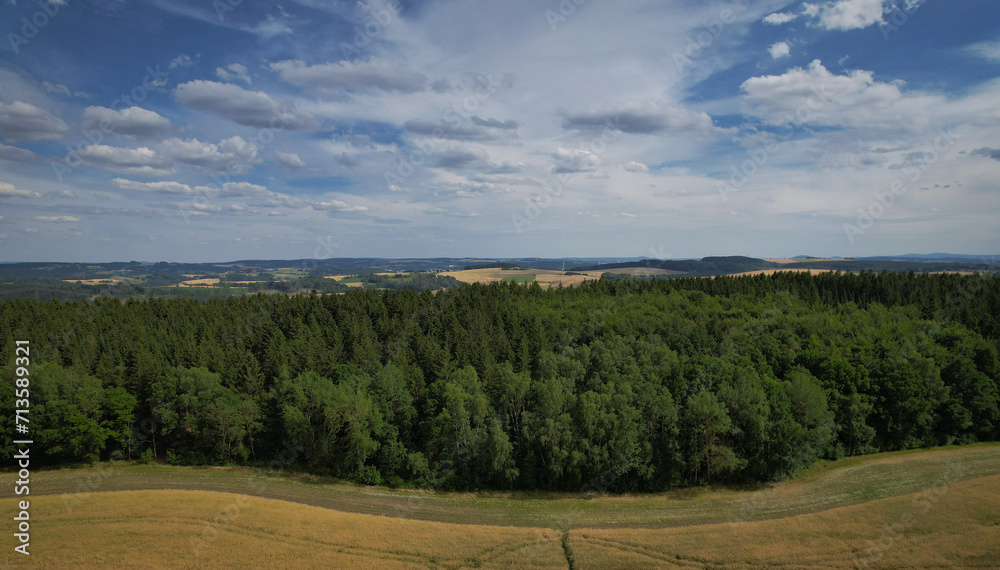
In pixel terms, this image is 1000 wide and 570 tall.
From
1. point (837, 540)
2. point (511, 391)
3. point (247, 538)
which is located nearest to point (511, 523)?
point (511, 391)

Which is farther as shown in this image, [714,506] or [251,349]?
Answer: [251,349]

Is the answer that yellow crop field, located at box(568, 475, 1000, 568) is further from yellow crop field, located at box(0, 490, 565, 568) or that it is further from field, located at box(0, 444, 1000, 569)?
yellow crop field, located at box(0, 490, 565, 568)

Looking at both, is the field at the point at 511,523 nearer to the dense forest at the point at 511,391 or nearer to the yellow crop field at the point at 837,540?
the yellow crop field at the point at 837,540

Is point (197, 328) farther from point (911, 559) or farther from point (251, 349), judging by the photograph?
point (911, 559)

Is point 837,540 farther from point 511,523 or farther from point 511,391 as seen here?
point 511,391

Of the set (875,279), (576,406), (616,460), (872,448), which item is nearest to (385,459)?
(576,406)

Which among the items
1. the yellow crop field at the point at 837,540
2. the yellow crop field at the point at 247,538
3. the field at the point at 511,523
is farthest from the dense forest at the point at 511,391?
the yellow crop field at the point at 247,538

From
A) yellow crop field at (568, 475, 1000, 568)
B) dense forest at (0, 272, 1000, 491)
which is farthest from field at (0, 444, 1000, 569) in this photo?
dense forest at (0, 272, 1000, 491)
